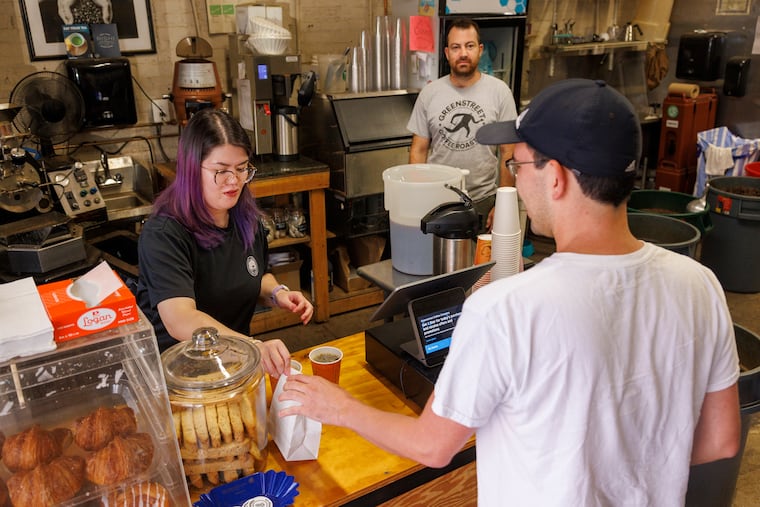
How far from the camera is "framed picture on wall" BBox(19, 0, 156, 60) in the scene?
3676 millimetres

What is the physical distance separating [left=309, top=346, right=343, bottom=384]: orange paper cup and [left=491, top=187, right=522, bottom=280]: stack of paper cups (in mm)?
594

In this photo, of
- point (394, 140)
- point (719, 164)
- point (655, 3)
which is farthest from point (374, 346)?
point (655, 3)

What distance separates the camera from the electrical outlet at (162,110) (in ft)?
13.6

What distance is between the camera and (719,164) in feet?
17.2

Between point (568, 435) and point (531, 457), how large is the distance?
82 mm

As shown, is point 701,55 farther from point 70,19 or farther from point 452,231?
point 70,19

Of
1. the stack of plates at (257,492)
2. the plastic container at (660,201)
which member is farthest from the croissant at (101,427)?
the plastic container at (660,201)

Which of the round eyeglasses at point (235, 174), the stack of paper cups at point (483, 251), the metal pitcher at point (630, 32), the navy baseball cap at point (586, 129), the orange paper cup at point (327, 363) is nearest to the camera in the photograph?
the navy baseball cap at point (586, 129)

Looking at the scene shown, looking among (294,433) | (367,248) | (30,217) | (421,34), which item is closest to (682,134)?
(421,34)

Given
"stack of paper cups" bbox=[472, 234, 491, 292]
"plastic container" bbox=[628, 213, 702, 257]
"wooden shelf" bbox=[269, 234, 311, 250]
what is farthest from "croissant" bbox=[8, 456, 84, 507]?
"plastic container" bbox=[628, 213, 702, 257]

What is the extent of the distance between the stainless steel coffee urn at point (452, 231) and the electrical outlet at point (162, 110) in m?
2.63

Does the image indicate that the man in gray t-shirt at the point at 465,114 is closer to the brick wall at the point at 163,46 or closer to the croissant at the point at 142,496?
the brick wall at the point at 163,46

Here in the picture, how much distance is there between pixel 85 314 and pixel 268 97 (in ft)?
9.72

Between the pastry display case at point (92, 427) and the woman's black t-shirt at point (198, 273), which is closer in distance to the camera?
the pastry display case at point (92, 427)
